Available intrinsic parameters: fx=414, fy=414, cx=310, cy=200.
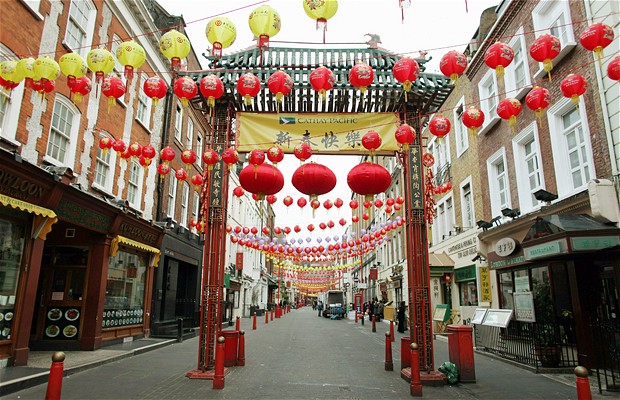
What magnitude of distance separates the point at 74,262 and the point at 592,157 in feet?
50.1

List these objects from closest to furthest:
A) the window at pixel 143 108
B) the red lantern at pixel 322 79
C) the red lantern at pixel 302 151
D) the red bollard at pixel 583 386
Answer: the red bollard at pixel 583 386, the red lantern at pixel 322 79, the red lantern at pixel 302 151, the window at pixel 143 108

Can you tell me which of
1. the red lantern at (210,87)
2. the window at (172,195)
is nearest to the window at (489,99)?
the red lantern at (210,87)

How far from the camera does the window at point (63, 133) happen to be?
37.1 ft

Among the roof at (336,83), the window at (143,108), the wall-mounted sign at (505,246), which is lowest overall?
the wall-mounted sign at (505,246)

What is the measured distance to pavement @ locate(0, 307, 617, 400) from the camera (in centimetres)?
782

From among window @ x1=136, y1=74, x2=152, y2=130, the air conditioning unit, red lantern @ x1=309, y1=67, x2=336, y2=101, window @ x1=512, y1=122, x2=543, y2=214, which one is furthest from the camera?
window @ x1=136, y1=74, x2=152, y2=130

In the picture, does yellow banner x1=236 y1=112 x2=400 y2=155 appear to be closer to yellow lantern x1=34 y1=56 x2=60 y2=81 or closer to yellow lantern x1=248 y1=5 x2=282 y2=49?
yellow lantern x1=248 y1=5 x2=282 y2=49

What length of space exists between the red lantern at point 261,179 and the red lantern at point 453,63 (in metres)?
3.77

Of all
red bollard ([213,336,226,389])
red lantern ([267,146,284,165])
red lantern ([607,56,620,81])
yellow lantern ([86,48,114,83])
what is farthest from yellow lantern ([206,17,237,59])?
red lantern ([607,56,620,81])

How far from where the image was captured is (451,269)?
1978cm

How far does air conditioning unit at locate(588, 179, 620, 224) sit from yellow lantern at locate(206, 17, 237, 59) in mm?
8650

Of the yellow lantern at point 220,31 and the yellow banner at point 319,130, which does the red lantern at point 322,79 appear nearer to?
the yellow lantern at point 220,31

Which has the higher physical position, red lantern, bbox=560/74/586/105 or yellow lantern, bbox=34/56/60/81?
yellow lantern, bbox=34/56/60/81

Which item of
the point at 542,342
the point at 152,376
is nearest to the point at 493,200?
the point at 542,342
